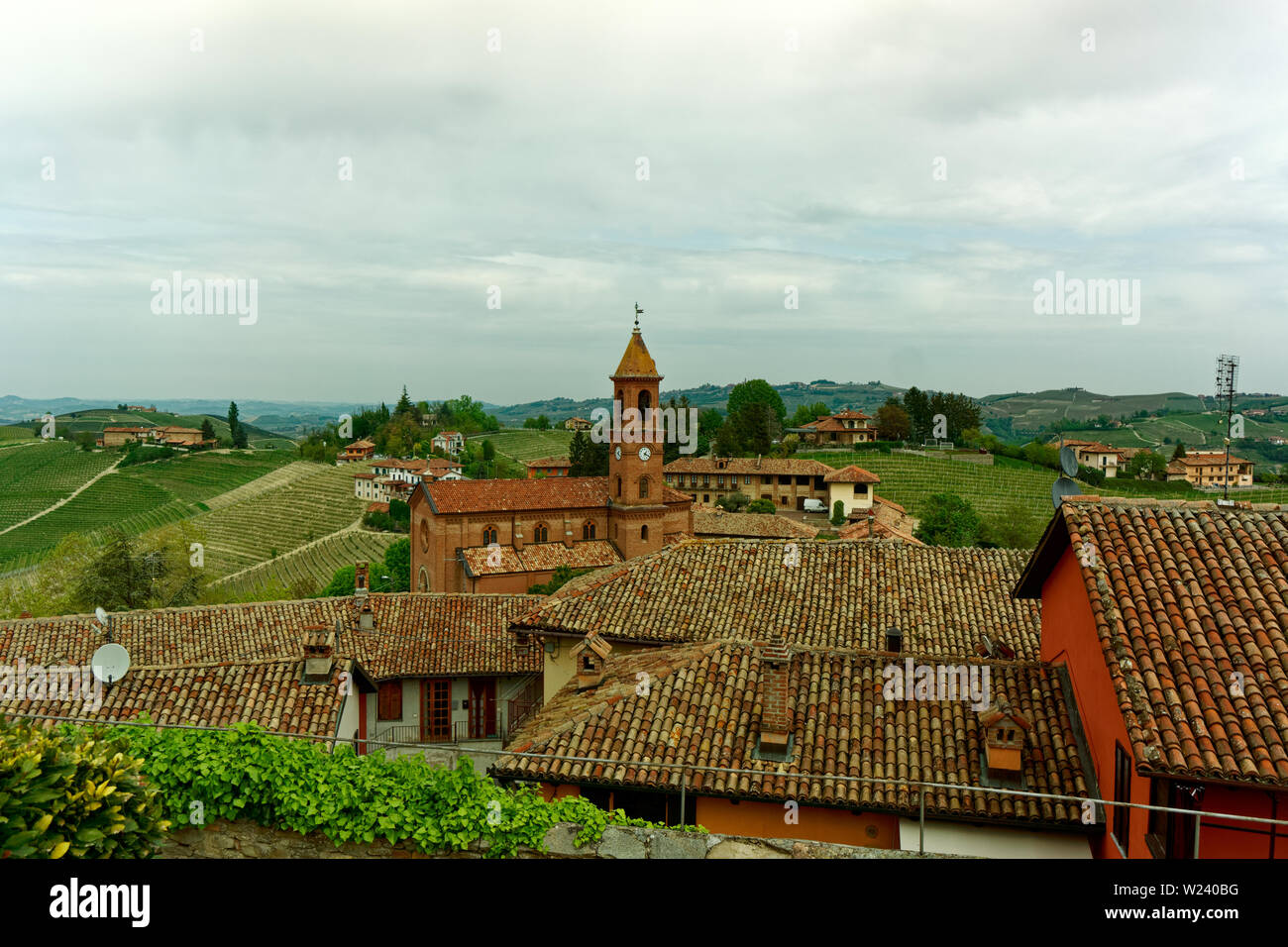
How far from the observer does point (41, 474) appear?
96812 millimetres

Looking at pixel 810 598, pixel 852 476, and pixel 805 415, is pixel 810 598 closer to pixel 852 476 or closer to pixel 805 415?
Result: pixel 852 476

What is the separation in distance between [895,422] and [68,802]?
110532mm

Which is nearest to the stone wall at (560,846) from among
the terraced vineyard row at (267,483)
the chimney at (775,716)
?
the chimney at (775,716)

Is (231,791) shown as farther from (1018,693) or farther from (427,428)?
(427,428)

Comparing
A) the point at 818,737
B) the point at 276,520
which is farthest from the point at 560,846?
the point at 276,520

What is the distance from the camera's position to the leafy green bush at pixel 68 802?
17.1ft

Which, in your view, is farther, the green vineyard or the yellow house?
the yellow house

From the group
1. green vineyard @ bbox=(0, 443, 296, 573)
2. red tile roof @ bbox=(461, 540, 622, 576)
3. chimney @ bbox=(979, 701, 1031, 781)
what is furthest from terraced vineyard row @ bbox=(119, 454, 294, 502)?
chimney @ bbox=(979, 701, 1031, 781)

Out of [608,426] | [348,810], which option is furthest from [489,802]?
[608,426]

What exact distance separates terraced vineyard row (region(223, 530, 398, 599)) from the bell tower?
22.2m

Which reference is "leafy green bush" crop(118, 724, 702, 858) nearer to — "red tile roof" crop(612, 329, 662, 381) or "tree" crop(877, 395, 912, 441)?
"red tile roof" crop(612, 329, 662, 381)

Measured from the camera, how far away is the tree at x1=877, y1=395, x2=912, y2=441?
10850 cm

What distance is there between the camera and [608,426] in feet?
177
